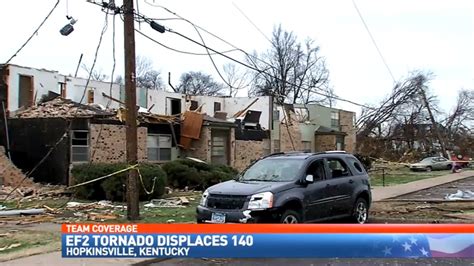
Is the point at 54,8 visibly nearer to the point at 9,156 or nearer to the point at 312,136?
the point at 9,156

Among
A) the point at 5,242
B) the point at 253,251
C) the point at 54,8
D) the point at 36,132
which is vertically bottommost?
the point at 5,242

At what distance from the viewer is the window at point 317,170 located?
11752 millimetres

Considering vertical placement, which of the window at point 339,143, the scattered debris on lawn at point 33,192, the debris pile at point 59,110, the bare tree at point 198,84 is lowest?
the scattered debris on lawn at point 33,192

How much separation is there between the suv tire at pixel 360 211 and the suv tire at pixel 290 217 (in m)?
2.63

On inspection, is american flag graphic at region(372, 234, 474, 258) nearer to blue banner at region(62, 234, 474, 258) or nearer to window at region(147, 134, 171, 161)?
blue banner at region(62, 234, 474, 258)

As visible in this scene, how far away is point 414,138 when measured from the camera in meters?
68.6

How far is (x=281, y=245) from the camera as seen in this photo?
5.40 metres

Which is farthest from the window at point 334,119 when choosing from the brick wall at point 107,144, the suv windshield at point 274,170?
the suv windshield at point 274,170

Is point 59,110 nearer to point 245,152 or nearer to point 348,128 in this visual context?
point 245,152

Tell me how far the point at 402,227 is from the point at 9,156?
23.8m

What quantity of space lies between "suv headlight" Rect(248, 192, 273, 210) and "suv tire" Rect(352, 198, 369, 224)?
3.49m

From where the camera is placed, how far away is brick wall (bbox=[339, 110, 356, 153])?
2253 inches

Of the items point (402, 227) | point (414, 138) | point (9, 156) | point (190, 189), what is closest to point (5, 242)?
point (402, 227)

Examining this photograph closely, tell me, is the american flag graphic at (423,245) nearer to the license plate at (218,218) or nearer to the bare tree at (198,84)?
the license plate at (218,218)
